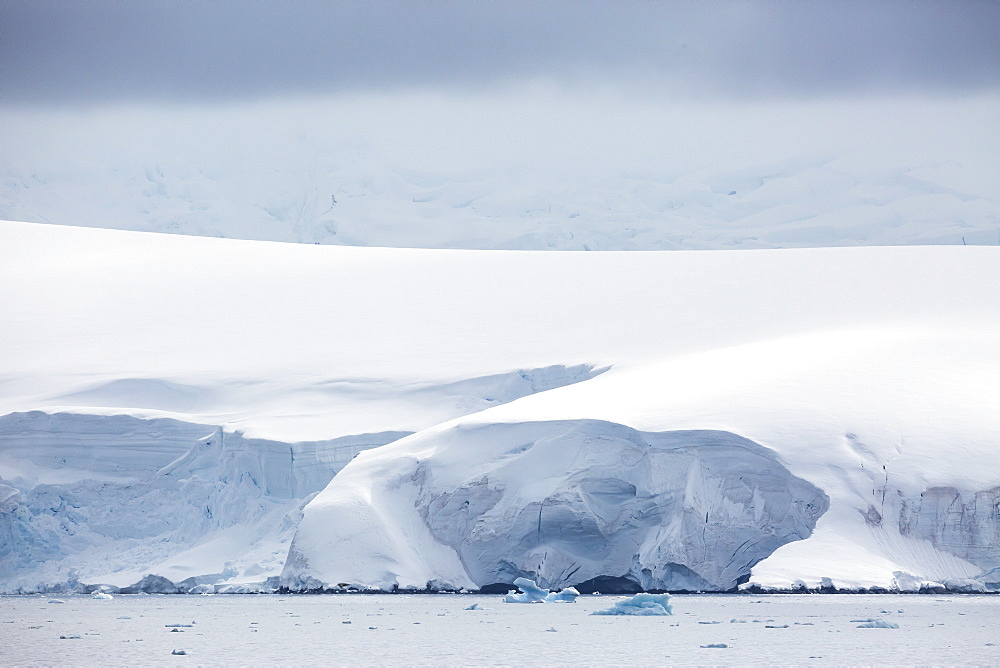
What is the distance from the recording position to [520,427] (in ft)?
71.3

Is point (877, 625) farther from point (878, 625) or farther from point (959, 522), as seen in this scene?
point (959, 522)

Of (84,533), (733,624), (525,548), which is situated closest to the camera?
(733,624)

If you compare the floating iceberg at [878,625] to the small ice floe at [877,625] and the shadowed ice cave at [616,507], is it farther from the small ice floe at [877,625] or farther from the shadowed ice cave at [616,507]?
the shadowed ice cave at [616,507]

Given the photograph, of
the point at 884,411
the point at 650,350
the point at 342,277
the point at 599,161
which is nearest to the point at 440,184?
the point at 599,161

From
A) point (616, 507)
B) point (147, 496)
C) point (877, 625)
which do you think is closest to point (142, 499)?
point (147, 496)

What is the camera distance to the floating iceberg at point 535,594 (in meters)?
19.8

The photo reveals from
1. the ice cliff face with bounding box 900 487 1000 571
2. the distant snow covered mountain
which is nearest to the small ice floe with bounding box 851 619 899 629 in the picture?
the distant snow covered mountain

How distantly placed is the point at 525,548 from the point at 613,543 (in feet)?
4.11

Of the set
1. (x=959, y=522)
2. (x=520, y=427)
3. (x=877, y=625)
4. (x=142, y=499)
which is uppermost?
(x=520, y=427)

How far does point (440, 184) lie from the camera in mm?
86688

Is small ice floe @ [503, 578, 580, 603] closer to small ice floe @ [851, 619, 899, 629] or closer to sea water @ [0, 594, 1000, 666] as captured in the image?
sea water @ [0, 594, 1000, 666]

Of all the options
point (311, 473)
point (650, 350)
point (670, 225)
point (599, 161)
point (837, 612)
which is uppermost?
point (599, 161)

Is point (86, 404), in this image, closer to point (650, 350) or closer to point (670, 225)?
point (650, 350)

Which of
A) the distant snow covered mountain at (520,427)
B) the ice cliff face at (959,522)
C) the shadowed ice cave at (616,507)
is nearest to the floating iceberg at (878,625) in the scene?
the distant snow covered mountain at (520,427)
